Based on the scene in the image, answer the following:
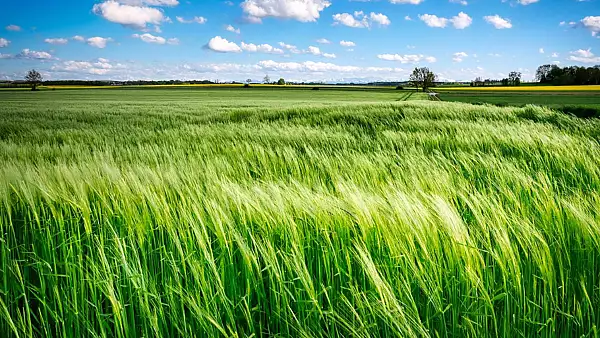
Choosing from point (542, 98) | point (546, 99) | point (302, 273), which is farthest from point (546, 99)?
point (302, 273)

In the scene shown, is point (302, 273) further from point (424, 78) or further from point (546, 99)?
point (424, 78)

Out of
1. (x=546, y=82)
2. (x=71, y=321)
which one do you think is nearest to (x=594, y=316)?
(x=71, y=321)

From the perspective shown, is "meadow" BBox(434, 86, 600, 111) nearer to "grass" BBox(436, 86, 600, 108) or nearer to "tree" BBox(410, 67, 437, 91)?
"grass" BBox(436, 86, 600, 108)

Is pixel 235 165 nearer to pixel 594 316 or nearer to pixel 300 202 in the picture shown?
pixel 300 202

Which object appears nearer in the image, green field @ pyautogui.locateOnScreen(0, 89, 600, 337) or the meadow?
green field @ pyautogui.locateOnScreen(0, 89, 600, 337)

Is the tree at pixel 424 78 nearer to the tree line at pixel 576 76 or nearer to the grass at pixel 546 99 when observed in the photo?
the tree line at pixel 576 76

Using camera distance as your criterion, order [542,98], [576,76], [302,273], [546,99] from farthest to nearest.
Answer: [576,76], [542,98], [546,99], [302,273]

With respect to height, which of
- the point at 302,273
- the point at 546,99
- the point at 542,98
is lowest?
the point at 302,273

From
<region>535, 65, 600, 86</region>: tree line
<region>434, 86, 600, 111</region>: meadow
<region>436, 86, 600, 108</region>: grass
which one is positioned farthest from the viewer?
<region>535, 65, 600, 86</region>: tree line

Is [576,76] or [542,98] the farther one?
[576,76]

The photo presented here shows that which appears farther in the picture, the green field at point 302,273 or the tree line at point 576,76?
the tree line at point 576,76

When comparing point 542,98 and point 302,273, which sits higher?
point 542,98

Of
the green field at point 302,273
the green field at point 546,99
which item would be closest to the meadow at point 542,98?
the green field at point 546,99

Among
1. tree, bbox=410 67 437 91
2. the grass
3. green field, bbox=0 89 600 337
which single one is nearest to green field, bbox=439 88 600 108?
the grass
